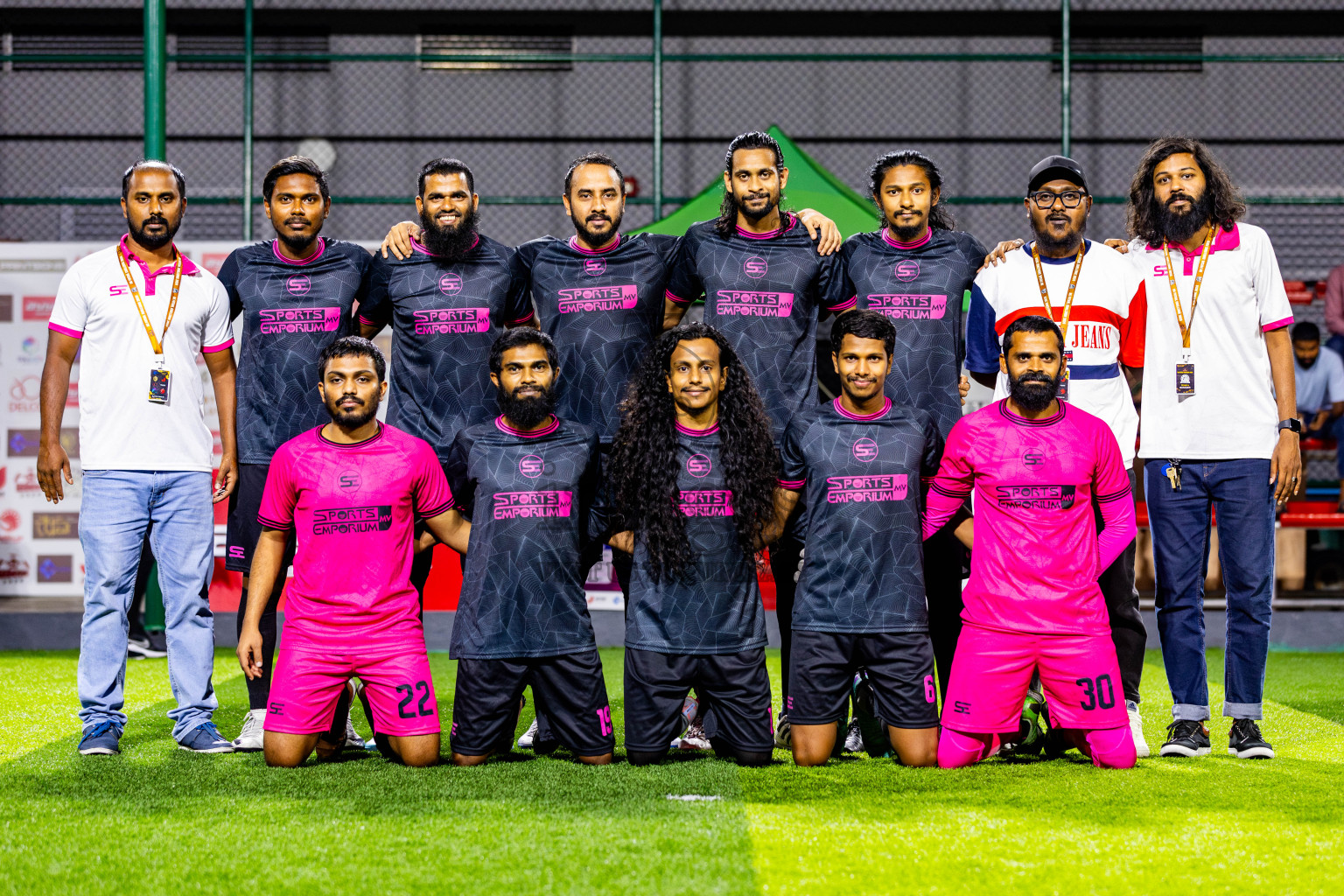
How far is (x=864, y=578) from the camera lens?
13.7 ft

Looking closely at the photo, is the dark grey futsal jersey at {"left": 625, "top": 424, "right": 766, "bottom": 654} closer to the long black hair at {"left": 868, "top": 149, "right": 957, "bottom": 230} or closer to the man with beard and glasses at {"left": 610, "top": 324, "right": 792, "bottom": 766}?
Answer: the man with beard and glasses at {"left": 610, "top": 324, "right": 792, "bottom": 766}

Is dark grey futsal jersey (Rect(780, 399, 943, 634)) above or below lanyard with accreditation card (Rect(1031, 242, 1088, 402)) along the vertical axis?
below

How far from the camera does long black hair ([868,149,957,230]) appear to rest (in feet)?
15.0

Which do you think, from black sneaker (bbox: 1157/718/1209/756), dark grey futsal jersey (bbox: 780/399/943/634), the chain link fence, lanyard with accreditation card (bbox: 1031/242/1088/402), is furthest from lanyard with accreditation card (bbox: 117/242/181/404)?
the chain link fence

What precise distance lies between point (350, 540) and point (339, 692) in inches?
20.6

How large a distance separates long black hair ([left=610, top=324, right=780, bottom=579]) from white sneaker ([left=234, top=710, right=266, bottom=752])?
5.03ft

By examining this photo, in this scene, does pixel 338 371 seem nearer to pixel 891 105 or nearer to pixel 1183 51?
pixel 891 105

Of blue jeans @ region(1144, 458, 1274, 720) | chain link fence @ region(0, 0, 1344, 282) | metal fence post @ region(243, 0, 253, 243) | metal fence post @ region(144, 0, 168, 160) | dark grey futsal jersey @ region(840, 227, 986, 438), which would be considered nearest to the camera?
blue jeans @ region(1144, 458, 1274, 720)

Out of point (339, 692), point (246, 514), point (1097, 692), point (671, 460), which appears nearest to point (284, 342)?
point (246, 514)

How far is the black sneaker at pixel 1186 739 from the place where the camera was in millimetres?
4324

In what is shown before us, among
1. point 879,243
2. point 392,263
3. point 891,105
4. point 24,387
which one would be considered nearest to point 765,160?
point 879,243

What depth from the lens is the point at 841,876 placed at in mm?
2857

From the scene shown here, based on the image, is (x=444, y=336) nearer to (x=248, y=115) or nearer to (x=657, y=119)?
(x=657, y=119)

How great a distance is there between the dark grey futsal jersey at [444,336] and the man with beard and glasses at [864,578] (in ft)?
4.23
